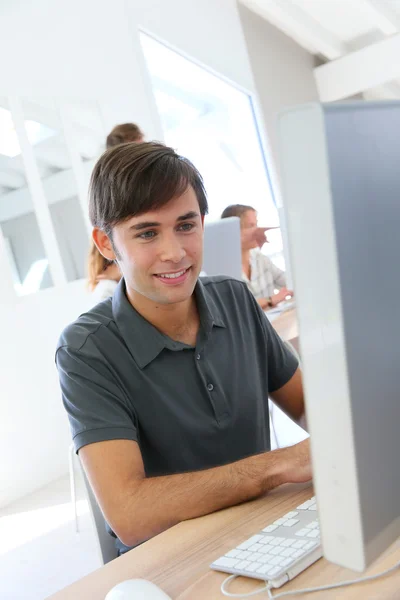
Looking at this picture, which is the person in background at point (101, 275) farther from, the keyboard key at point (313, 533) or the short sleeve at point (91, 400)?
the keyboard key at point (313, 533)

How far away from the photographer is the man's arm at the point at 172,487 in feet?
3.22

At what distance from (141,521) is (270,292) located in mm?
3197

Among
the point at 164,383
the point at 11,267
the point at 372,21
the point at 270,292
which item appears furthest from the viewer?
the point at 372,21

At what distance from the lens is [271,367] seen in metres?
1.39

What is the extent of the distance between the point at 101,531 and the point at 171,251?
1.57 ft

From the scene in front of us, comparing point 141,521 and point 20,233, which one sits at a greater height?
point 20,233

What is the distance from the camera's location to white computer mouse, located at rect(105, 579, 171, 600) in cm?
70

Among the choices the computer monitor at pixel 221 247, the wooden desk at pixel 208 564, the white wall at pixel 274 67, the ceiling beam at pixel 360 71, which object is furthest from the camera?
the ceiling beam at pixel 360 71

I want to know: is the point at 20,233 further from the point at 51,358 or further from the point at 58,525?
the point at 58,525

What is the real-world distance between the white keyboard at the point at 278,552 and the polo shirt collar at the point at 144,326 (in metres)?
0.40

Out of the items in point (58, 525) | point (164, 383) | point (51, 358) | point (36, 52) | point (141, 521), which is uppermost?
point (36, 52)

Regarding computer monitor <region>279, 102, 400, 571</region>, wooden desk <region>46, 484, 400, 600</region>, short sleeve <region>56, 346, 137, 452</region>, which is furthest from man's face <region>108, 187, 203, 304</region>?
computer monitor <region>279, 102, 400, 571</region>

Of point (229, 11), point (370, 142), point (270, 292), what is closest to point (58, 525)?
point (270, 292)

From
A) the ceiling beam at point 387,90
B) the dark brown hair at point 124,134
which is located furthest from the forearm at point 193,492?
the ceiling beam at point 387,90
